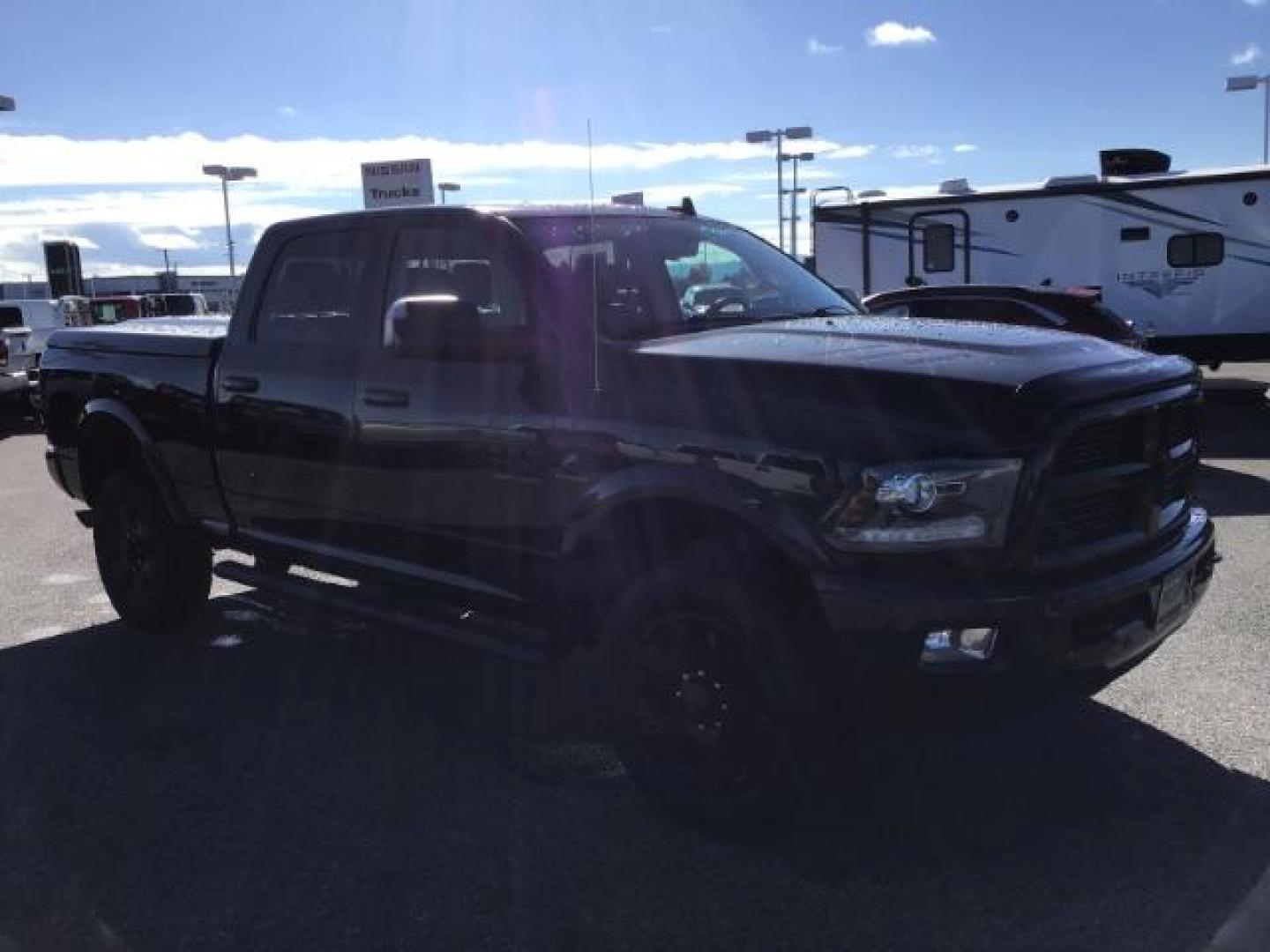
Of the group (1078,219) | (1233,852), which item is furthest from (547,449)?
(1078,219)

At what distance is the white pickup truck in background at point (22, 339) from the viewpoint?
15867mm

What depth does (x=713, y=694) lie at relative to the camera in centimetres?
348

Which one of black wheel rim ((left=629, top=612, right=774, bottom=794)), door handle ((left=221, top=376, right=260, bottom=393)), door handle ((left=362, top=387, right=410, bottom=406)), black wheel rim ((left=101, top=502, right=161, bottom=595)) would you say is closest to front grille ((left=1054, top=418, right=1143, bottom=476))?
black wheel rim ((left=629, top=612, right=774, bottom=794))

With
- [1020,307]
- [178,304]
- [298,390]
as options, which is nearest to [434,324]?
[298,390]

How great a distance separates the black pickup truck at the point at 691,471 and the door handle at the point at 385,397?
0.06 ft

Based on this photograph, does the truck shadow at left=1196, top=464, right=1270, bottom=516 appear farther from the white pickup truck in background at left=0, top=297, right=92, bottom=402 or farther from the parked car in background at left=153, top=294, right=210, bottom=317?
the parked car in background at left=153, top=294, right=210, bottom=317

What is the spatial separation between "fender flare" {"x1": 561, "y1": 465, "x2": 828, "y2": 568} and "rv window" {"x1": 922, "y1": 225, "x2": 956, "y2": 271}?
13.1m

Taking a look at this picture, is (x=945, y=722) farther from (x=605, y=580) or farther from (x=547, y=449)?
(x=547, y=449)

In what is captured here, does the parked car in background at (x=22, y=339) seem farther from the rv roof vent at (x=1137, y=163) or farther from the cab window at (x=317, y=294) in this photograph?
the rv roof vent at (x=1137, y=163)

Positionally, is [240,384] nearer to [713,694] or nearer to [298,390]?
[298,390]

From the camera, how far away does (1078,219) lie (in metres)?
14.8

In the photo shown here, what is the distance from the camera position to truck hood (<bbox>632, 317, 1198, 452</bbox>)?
122 inches

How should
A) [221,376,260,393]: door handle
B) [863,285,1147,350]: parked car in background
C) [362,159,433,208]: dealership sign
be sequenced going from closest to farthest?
1. [221,376,260,393]: door handle
2. [863,285,1147,350]: parked car in background
3. [362,159,433,208]: dealership sign

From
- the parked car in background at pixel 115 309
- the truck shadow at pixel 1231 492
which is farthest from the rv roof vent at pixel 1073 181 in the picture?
the parked car in background at pixel 115 309
